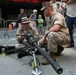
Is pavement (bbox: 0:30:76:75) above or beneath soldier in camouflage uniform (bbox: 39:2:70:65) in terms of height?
beneath

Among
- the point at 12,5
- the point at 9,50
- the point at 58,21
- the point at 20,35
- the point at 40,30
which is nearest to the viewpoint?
the point at 58,21

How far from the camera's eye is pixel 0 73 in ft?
15.4

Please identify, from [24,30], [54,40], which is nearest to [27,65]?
[54,40]

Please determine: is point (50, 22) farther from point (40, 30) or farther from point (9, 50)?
point (40, 30)

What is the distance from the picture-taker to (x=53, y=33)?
5176 millimetres

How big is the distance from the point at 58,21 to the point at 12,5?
19111mm

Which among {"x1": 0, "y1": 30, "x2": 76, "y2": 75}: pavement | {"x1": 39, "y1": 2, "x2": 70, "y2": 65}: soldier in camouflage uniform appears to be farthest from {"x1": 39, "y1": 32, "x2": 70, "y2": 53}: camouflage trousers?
{"x1": 0, "y1": 30, "x2": 76, "y2": 75}: pavement

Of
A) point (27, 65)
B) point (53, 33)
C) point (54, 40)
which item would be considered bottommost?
point (27, 65)

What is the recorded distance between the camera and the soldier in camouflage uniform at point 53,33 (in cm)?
517

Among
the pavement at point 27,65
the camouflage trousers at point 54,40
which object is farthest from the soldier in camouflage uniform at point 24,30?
the camouflage trousers at point 54,40

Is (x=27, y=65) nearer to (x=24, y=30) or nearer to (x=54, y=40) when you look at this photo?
(x=54, y=40)

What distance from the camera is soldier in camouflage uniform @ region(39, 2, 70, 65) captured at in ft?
17.0

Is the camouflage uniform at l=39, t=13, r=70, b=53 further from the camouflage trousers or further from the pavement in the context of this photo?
the pavement

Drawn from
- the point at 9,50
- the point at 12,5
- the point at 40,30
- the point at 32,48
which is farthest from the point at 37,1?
the point at 32,48
